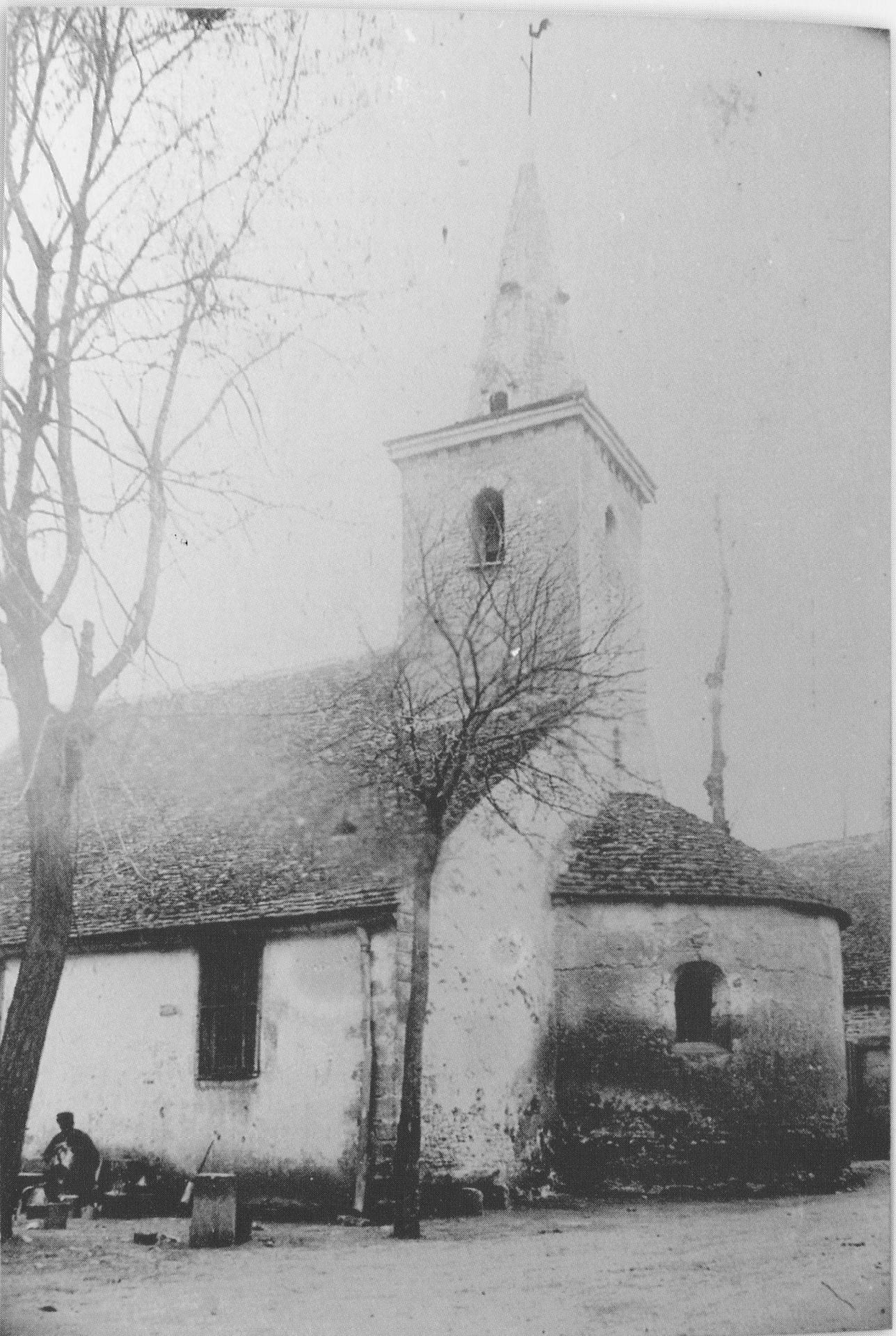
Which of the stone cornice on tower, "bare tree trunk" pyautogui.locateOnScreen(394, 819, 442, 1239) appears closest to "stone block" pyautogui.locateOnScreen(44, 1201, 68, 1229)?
"bare tree trunk" pyautogui.locateOnScreen(394, 819, 442, 1239)

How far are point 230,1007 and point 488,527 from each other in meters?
3.52

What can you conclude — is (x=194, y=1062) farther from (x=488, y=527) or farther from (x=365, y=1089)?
(x=488, y=527)

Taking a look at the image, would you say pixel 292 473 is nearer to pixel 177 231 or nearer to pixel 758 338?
pixel 177 231

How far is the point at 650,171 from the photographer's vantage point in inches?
295

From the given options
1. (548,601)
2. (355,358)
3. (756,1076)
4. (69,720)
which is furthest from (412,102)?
(756,1076)

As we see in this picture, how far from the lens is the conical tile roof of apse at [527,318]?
24.2 ft

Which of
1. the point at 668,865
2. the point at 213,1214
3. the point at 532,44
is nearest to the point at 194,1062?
the point at 213,1214

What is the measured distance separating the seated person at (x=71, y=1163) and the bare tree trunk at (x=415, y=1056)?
1.71 metres

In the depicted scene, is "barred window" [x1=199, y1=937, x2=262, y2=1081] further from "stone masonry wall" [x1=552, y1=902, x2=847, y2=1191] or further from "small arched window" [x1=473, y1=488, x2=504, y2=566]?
"small arched window" [x1=473, y1=488, x2=504, y2=566]

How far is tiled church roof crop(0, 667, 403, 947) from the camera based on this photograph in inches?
283

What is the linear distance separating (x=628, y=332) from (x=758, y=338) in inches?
30.3

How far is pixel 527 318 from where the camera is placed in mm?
7832

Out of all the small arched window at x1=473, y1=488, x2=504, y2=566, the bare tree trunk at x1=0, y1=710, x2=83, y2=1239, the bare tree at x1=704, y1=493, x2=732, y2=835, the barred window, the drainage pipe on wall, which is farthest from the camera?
the small arched window at x1=473, y1=488, x2=504, y2=566

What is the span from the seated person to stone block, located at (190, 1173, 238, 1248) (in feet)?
2.12
